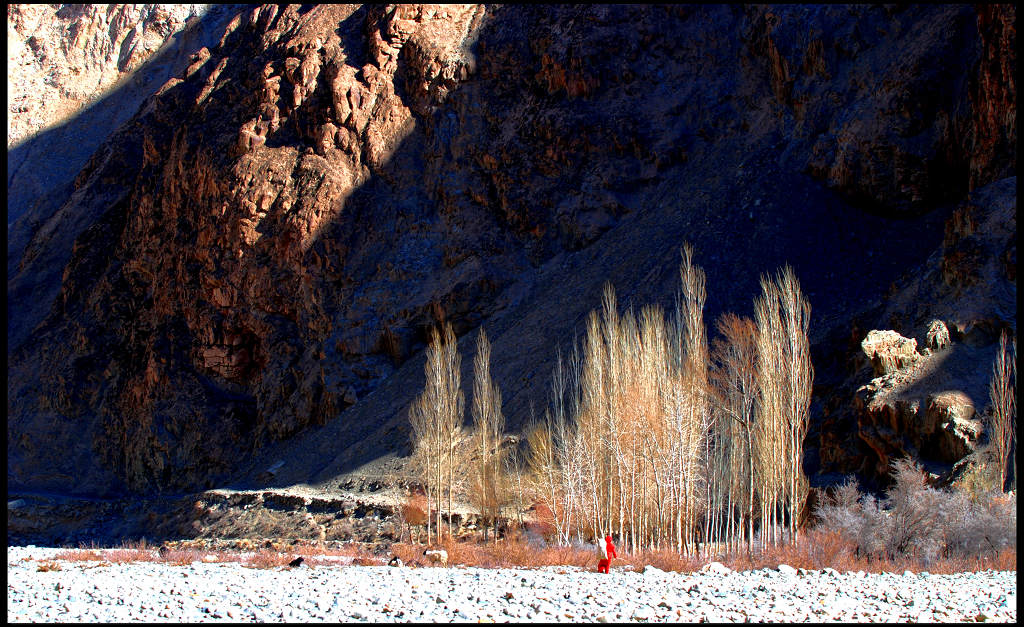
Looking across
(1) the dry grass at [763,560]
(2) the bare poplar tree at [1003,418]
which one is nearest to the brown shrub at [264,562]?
(1) the dry grass at [763,560]

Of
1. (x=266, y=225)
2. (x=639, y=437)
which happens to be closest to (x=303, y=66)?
(x=266, y=225)

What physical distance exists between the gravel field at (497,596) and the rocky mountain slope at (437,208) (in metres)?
20.2

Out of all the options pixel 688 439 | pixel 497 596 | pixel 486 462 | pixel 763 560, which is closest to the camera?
pixel 497 596

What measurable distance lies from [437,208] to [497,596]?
125 feet

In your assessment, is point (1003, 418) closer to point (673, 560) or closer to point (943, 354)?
point (943, 354)

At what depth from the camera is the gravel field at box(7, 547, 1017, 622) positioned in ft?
36.0

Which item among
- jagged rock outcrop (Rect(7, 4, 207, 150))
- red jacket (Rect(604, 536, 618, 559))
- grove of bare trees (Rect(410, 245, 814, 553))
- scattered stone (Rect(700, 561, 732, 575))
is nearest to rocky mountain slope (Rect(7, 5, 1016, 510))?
grove of bare trees (Rect(410, 245, 814, 553))

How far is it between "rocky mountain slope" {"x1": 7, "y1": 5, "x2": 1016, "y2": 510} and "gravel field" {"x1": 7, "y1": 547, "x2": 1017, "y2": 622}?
20.2m

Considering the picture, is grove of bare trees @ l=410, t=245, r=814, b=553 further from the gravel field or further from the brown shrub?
the brown shrub

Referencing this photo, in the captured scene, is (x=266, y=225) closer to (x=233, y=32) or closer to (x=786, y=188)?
(x=233, y=32)

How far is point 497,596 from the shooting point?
40.0 feet

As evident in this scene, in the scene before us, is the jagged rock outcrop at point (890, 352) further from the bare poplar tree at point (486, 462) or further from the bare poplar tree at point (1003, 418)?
the bare poplar tree at point (486, 462)

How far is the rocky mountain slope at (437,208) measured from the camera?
38.2 meters

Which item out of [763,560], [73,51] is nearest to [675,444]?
[763,560]
